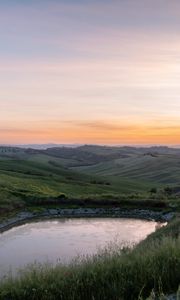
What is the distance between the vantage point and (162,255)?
Result: 10.9 meters

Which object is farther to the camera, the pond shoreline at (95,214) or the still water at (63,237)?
the pond shoreline at (95,214)

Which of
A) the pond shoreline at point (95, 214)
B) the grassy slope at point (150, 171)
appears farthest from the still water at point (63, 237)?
the grassy slope at point (150, 171)

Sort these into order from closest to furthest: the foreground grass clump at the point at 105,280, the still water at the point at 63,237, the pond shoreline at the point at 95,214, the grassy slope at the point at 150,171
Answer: the foreground grass clump at the point at 105,280 → the still water at the point at 63,237 → the pond shoreline at the point at 95,214 → the grassy slope at the point at 150,171

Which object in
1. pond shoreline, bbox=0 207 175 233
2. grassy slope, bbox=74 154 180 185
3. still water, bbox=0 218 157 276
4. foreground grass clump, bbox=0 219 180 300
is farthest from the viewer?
grassy slope, bbox=74 154 180 185

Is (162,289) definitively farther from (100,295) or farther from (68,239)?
(68,239)

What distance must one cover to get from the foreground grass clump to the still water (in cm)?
1408

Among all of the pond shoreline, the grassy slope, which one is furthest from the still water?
the grassy slope

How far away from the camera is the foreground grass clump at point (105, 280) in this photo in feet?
31.9

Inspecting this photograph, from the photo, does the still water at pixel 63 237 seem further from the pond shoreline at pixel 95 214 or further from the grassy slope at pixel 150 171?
the grassy slope at pixel 150 171

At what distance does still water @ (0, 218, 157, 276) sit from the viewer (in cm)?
2997

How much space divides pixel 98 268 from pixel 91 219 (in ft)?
127

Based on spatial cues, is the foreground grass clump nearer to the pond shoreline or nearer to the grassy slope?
the pond shoreline

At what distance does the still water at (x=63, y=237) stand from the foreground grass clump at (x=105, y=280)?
46.2ft

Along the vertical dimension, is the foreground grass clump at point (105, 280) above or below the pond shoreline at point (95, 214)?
above
